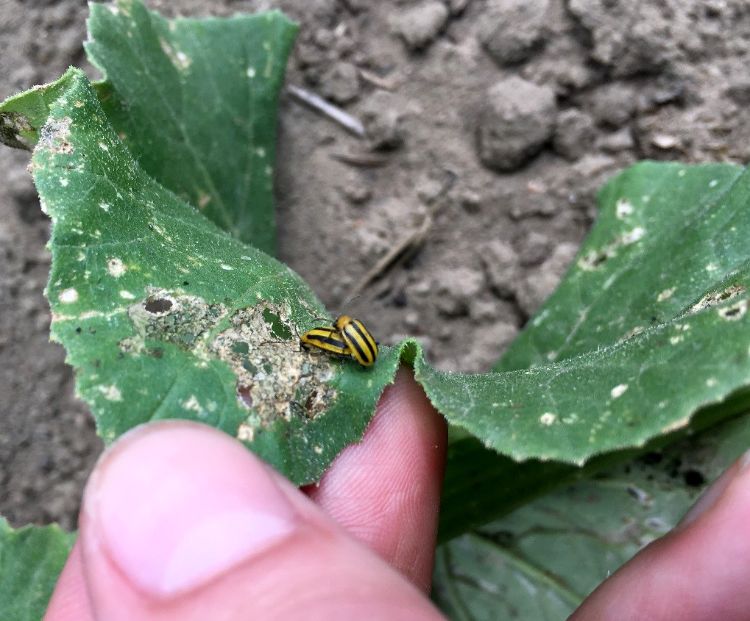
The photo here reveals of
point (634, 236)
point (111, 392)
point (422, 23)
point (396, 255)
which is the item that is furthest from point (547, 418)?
point (422, 23)

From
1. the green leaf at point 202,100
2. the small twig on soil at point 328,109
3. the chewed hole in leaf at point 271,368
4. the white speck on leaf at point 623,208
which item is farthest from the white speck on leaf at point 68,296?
the white speck on leaf at point 623,208

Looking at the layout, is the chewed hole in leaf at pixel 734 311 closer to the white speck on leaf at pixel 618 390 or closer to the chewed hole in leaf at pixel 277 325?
the white speck on leaf at pixel 618 390

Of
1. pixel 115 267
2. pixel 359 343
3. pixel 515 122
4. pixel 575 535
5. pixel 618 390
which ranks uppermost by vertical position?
pixel 115 267

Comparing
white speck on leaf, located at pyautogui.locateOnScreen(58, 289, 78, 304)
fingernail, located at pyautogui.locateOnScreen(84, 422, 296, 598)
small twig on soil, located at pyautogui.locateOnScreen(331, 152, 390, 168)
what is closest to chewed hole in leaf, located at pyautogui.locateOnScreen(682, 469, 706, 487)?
fingernail, located at pyautogui.locateOnScreen(84, 422, 296, 598)

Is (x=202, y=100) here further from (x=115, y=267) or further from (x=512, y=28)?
(x=512, y=28)

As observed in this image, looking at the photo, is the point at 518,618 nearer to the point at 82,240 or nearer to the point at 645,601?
the point at 645,601

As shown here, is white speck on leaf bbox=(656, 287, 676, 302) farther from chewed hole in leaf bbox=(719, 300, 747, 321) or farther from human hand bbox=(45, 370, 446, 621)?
human hand bbox=(45, 370, 446, 621)
